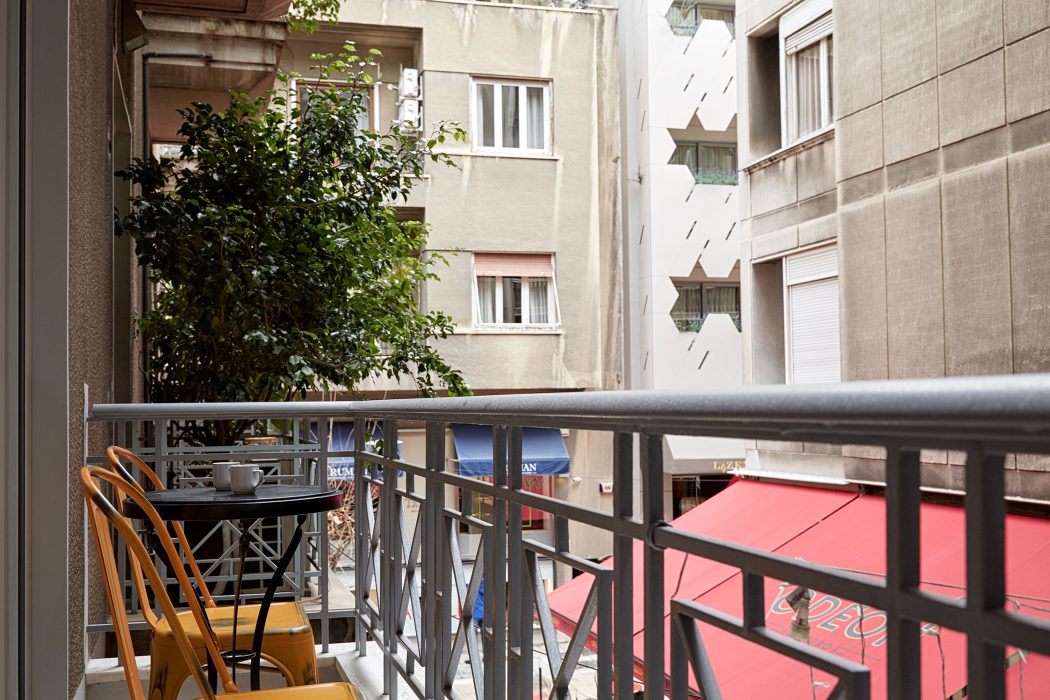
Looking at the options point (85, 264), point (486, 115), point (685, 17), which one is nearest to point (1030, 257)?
point (85, 264)

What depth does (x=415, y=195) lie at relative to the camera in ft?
46.9

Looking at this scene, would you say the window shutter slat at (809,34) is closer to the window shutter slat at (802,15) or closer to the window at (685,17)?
the window shutter slat at (802,15)

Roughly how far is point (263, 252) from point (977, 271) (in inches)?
172

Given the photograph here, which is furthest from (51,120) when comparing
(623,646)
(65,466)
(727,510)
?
(727,510)

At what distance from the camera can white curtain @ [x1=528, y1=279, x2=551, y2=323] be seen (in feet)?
47.9

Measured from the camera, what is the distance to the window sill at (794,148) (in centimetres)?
874

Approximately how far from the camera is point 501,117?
14.7 m

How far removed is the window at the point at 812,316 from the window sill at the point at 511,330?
536 centimetres

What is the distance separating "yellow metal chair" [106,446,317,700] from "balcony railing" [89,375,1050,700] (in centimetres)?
25

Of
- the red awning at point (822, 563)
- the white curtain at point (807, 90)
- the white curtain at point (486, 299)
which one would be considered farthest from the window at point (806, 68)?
the white curtain at point (486, 299)

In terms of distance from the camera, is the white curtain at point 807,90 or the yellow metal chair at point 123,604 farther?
the white curtain at point 807,90

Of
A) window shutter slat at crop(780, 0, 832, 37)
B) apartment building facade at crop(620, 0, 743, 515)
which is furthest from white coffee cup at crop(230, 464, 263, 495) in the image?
apartment building facade at crop(620, 0, 743, 515)

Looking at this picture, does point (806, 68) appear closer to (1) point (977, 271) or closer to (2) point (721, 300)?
(1) point (977, 271)

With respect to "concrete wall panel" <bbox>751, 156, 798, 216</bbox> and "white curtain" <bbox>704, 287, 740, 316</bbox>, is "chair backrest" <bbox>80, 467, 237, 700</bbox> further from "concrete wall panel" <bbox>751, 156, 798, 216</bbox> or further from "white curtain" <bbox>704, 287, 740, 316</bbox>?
"white curtain" <bbox>704, 287, 740, 316</bbox>
